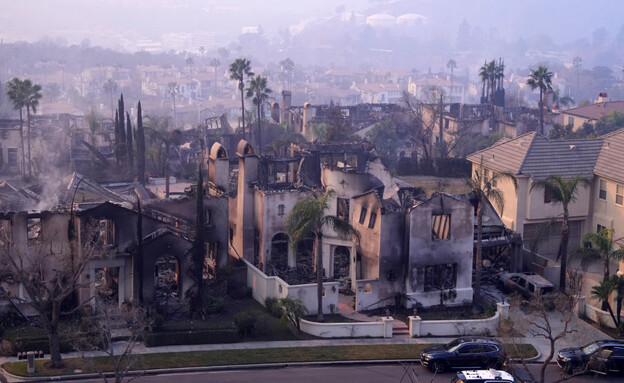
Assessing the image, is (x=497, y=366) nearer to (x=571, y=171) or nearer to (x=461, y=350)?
(x=461, y=350)

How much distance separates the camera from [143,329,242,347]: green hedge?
35.3 metres

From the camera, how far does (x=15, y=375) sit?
3153 centimetres

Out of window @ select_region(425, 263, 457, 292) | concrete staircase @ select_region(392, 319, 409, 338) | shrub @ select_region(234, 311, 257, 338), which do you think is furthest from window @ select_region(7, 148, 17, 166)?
concrete staircase @ select_region(392, 319, 409, 338)

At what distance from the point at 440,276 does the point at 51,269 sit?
18.0m

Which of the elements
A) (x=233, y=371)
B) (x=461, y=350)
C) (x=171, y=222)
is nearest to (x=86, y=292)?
(x=171, y=222)

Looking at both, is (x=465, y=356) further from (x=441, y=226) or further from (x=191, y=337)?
(x=191, y=337)

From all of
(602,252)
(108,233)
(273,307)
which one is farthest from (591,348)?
(108,233)

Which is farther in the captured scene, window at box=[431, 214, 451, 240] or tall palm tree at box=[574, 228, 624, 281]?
window at box=[431, 214, 451, 240]

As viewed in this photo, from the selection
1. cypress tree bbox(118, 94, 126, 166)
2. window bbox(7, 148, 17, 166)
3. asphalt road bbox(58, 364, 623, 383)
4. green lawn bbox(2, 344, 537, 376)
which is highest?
cypress tree bbox(118, 94, 126, 166)

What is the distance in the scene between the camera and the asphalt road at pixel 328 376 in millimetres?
32406

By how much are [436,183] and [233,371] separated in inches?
1457

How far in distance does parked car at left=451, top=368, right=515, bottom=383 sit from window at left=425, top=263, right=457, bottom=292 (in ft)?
39.0

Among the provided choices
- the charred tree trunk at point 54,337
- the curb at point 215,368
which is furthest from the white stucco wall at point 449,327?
the charred tree trunk at point 54,337

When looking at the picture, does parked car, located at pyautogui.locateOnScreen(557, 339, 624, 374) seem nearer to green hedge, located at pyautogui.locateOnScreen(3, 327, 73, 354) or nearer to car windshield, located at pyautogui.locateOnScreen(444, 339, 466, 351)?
car windshield, located at pyautogui.locateOnScreen(444, 339, 466, 351)
